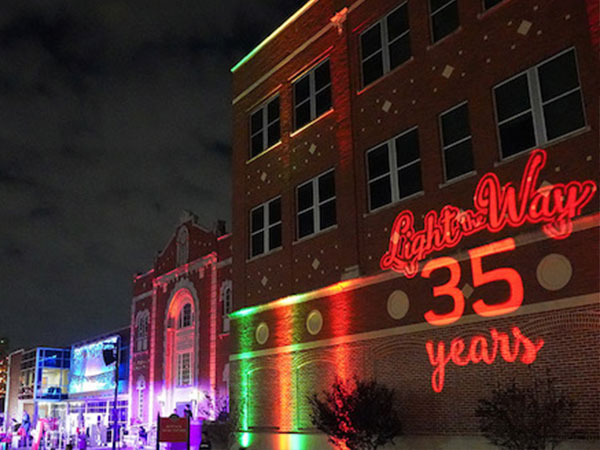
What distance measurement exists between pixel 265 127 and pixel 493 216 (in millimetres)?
12037

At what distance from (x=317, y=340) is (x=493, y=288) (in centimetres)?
685

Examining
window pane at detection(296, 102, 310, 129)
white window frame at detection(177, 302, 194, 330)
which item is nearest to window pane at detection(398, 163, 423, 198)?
window pane at detection(296, 102, 310, 129)

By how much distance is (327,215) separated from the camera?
70.3 ft

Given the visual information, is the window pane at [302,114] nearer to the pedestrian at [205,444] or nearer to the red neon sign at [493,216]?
the red neon sign at [493,216]

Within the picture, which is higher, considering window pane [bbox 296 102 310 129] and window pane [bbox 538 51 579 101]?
window pane [bbox 296 102 310 129]

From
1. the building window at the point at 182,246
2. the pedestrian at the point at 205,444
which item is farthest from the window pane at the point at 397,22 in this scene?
the building window at the point at 182,246

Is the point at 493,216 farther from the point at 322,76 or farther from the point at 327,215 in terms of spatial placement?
the point at 322,76

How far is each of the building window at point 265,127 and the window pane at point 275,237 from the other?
10.9 feet

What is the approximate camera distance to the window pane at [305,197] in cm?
2231

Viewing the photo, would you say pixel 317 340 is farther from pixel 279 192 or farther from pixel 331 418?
pixel 279 192

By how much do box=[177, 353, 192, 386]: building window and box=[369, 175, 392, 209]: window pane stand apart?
881 inches

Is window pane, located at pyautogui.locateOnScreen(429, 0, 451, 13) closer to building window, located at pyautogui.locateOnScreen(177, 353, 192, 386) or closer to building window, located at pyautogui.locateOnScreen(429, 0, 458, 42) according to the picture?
building window, located at pyautogui.locateOnScreen(429, 0, 458, 42)

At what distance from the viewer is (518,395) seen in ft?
44.9

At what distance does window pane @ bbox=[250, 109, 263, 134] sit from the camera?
2591 centimetres
